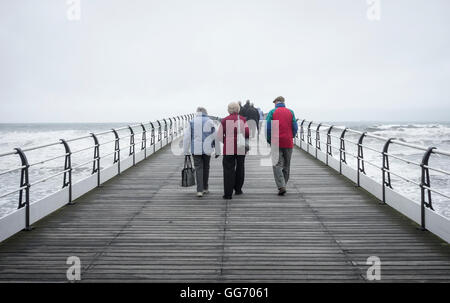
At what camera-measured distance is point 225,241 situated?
5562mm

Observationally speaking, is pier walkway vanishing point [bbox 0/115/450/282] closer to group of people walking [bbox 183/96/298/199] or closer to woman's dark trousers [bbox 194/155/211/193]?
woman's dark trousers [bbox 194/155/211/193]

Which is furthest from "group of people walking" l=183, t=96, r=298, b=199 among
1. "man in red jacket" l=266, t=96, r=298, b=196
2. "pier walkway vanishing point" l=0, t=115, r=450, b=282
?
"pier walkway vanishing point" l=0, t=115, r=450, b=282

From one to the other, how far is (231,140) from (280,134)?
991 millimetres

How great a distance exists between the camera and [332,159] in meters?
13.0

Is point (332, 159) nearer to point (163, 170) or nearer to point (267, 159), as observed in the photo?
point (267, 159)

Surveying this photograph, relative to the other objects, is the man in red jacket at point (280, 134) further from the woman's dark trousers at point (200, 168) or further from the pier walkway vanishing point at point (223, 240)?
the woman's dark trousers at point (200, 168)

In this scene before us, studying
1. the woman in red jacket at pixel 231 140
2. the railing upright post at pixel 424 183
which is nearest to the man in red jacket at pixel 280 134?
the woman in red jacket at pixel 231 140

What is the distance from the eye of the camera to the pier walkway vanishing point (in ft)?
14.7

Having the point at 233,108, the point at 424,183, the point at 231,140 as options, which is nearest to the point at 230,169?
the point at 231,140

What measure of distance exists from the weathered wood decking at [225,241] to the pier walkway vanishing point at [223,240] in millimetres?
11

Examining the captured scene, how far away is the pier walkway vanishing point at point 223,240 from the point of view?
4.49m

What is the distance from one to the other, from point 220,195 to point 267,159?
7.12 metres

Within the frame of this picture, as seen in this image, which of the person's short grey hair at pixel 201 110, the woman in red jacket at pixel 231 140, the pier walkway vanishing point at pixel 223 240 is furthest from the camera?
the person's short grey hair at pixel 201 110
